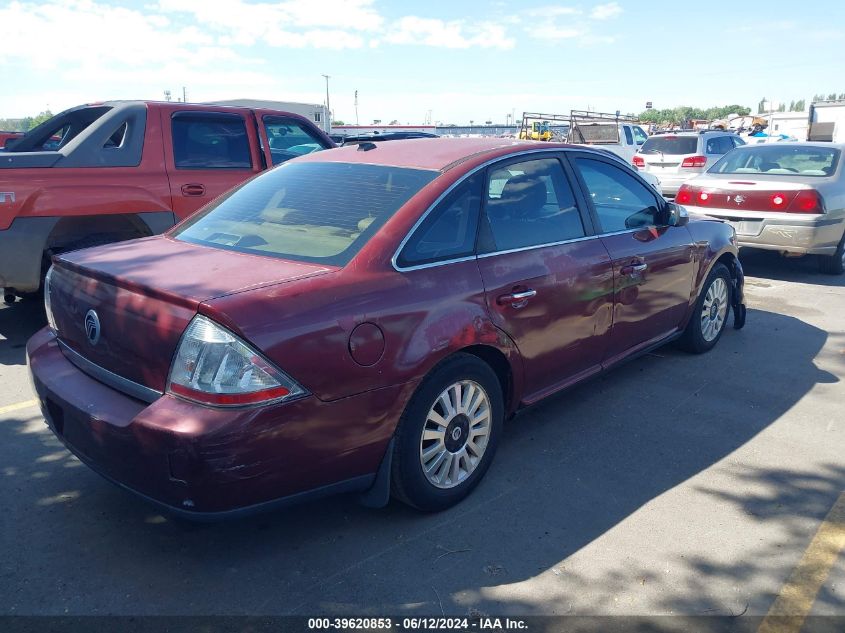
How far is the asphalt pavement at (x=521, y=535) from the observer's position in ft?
8.94

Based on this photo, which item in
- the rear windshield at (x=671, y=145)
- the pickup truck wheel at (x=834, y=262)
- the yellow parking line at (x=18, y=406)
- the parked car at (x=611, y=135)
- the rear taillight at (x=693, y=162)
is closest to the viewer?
the yellow parking line at (x=18, y=406)

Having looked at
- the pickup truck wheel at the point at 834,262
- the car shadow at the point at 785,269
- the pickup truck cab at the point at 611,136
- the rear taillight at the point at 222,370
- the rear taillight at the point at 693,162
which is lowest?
the car shadow at the point at 785,269

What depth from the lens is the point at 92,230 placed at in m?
5.69

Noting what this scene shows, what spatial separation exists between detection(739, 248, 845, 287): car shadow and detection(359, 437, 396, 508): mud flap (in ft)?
24.2

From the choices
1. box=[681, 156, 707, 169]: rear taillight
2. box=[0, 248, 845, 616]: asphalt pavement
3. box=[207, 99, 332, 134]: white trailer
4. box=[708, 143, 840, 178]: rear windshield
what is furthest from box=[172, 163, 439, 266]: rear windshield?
box=[207, 99, 332, 134]: white trailer

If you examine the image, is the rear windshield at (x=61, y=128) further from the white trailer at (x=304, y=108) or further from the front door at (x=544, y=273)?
the white trailer at (x=304, y=108)

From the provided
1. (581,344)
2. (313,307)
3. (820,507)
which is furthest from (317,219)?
(820,507)

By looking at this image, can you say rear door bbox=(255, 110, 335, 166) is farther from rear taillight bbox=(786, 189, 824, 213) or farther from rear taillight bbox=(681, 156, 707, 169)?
rear taillight bbox=(681, 156, 707, 169)

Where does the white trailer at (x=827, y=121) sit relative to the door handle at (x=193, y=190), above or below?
above

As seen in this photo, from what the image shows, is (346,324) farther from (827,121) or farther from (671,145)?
(827,121)

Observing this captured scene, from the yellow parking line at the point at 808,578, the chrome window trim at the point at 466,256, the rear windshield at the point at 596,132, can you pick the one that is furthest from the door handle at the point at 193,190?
the rear windshield at the point at 596,132

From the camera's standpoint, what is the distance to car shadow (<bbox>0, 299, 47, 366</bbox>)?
5484 millimetres

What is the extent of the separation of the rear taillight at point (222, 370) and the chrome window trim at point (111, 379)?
0.66 ft

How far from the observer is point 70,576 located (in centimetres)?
282
